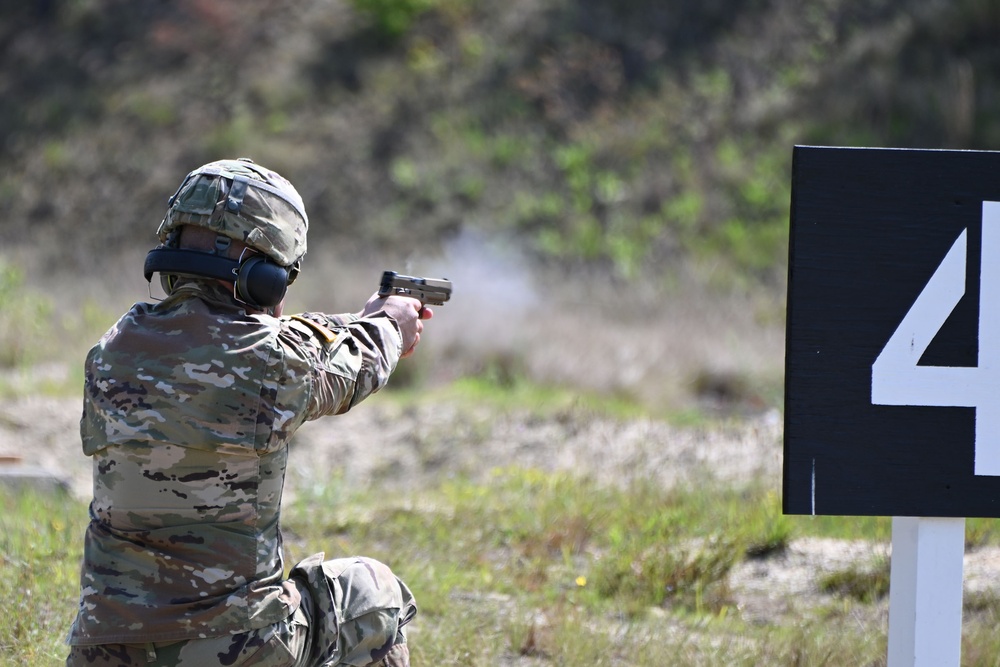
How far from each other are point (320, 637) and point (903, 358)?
5.27 ft

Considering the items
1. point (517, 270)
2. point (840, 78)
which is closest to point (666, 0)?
point (840, 78)

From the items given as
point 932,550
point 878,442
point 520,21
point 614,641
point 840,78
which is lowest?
point 614,641

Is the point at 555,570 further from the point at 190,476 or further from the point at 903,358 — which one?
the point at 190,476

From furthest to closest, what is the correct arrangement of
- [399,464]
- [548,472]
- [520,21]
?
1. [520,21]
2. [399,464]
3. [548,472]

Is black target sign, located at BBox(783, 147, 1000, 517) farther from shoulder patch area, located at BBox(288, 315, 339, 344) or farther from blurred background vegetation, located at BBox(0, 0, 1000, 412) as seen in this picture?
blurred background vegetation, located at BBox(0, 0, 1000, 412)

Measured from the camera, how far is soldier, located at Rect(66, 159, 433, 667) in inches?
92.8

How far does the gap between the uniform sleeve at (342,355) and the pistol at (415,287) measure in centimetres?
17

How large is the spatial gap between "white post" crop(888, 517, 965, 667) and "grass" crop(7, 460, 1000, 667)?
0.67m

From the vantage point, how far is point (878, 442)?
284 cm

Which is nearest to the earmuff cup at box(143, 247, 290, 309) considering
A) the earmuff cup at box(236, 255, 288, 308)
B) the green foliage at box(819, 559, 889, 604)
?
the earmuff cup at box(236, 255, 288, 308)

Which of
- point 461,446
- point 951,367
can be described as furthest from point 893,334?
point 461,446

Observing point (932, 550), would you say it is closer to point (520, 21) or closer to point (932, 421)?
point (932, 421)

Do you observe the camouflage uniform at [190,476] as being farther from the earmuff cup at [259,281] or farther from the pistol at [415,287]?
the pistol at [415,287]

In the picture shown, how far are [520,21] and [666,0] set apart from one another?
2132 mm
